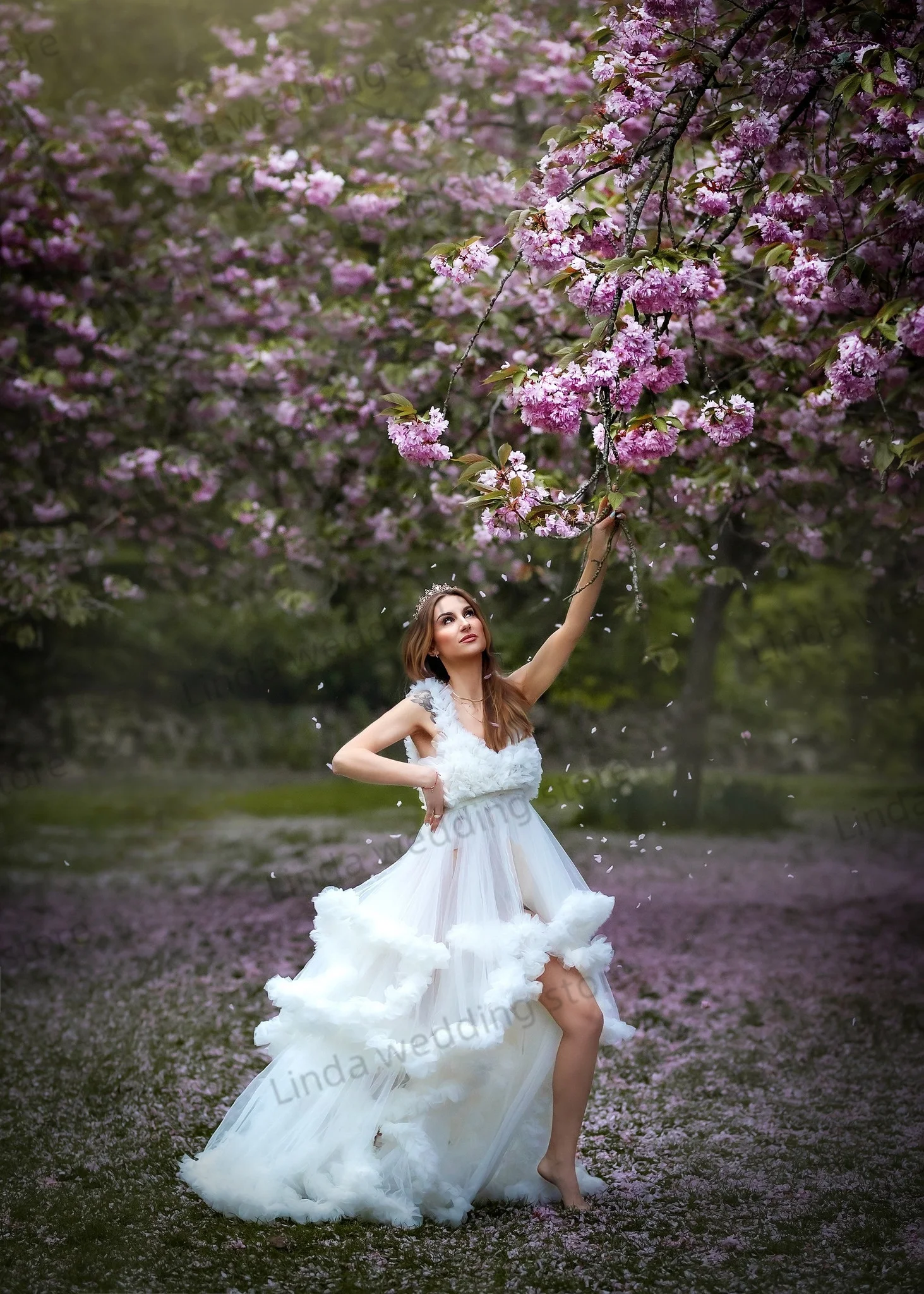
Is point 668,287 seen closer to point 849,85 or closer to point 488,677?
point 849,85

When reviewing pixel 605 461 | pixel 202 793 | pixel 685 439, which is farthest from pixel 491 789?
pixel 202 793

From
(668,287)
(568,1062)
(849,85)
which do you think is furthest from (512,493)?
(568,1062)

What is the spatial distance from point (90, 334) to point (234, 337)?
0.78 m

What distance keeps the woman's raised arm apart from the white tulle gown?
0.26 metres

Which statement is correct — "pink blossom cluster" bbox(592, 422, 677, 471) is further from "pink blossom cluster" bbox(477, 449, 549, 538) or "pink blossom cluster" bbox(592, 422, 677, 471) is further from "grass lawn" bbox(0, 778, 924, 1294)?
"grass lawn" bbox(0, 778, 924, 1294)

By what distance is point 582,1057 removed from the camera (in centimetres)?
362

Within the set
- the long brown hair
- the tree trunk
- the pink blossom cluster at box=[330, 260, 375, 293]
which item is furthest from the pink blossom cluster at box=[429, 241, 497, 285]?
the tree trunk

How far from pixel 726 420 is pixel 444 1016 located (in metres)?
1.83

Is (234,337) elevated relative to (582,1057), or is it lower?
elevated

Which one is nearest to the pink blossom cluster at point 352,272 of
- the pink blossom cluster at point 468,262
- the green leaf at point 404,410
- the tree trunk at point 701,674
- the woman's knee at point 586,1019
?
the pink blossom cluster at point 468,262

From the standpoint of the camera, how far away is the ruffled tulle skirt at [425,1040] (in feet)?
11.8

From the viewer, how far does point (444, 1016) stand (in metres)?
3.64

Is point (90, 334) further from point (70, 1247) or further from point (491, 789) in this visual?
point (70, 1247)

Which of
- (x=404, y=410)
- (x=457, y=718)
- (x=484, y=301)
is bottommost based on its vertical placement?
(x=457, y=718)
